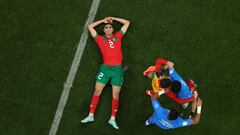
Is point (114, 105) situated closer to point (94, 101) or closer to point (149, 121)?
point (94, 101)

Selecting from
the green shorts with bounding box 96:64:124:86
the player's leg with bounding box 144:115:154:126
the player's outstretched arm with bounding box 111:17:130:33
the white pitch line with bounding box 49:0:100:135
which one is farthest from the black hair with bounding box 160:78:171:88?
the white pitch line with bounding box 49:0:100:135

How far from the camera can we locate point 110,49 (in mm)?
7762

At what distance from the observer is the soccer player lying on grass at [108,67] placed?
7.76 meters

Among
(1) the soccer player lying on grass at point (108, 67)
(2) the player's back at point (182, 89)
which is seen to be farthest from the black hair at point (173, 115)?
(1) the soccer player lying on grass at point (108, 67)

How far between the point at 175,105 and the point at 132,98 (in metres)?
1.16

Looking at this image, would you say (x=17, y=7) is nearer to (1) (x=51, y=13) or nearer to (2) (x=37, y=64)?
(1) (x=51, y=13)

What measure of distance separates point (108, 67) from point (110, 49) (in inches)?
18.3

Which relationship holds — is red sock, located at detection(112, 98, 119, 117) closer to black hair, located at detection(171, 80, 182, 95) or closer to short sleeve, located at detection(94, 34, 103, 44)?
short sleeve, located at detection(94, 34, 103, 44)

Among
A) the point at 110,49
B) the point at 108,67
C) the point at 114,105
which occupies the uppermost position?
the point at 110,49

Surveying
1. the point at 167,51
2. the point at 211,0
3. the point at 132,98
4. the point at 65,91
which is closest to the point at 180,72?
the point at 167,51

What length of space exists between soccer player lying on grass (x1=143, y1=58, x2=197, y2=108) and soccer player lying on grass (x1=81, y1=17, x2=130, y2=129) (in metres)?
0.78

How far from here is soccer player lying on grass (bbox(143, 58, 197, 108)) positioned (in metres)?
6.44

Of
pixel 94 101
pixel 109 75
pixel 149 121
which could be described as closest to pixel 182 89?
pixel 149 121

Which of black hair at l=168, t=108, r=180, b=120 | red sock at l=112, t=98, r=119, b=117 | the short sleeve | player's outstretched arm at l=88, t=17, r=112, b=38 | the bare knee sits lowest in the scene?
red sock at l=112, t=98, r=119, b=117
